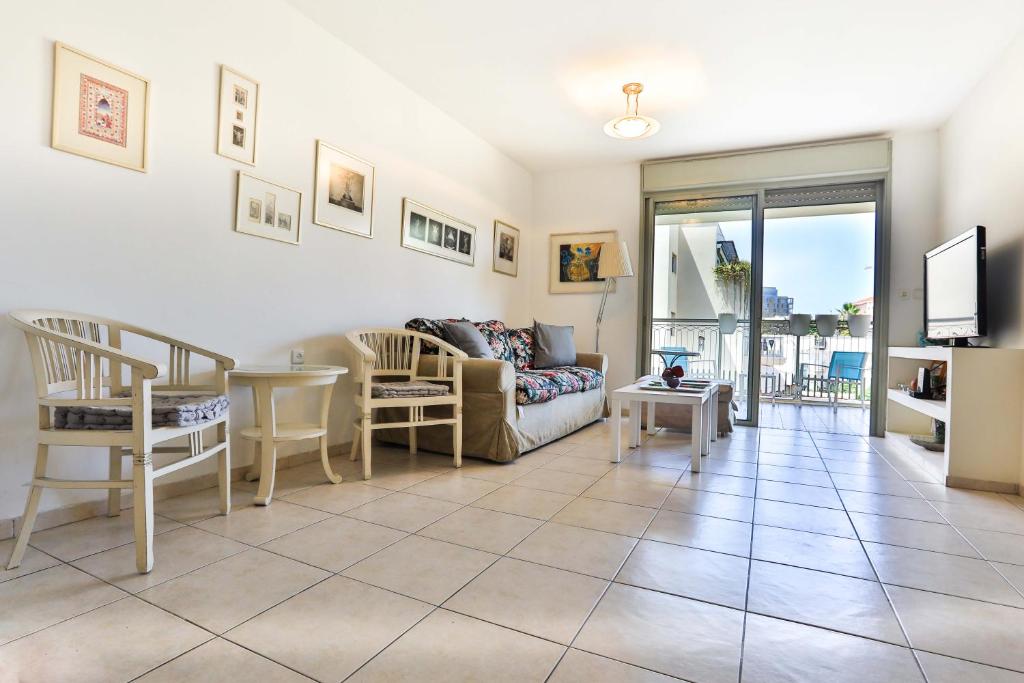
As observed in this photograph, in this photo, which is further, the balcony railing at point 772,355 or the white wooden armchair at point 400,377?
the balcony railing at point 772,355

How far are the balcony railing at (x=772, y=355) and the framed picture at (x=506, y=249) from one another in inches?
64.2

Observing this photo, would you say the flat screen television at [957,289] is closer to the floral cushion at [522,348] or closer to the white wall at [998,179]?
the white wall at [998,179]

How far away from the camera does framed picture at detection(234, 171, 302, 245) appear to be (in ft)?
8.75

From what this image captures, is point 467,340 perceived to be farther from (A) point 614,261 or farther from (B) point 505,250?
(A) point 614,261

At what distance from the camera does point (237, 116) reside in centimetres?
262

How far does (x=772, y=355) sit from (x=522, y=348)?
13.1 ft

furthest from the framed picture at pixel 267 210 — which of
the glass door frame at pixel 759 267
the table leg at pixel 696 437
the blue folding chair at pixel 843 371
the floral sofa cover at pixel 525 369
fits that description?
the blue folding chair at pixel 843 371

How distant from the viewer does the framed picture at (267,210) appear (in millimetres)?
2668

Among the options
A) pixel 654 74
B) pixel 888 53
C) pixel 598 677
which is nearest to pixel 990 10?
pixel 888 53

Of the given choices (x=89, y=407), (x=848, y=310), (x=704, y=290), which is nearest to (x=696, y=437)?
(x=704, y=290)

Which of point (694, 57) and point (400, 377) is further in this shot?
point (400, 377)

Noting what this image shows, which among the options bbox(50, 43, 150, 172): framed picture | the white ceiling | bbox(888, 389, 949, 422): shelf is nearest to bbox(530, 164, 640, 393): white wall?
the white ceiling

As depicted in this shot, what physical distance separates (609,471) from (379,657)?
2.05 meters

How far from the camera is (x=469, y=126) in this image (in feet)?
15.0
